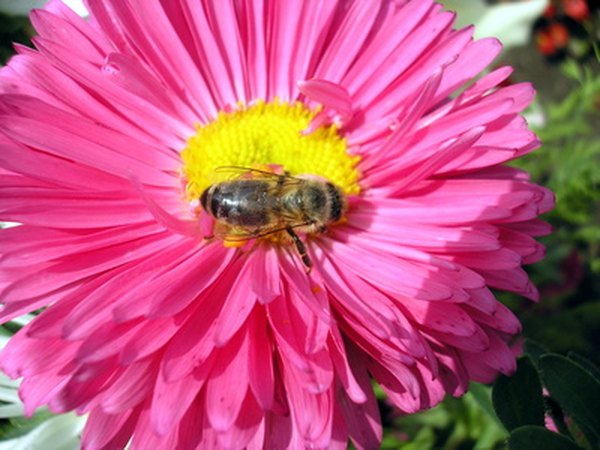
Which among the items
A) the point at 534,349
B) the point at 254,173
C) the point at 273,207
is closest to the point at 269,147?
the point at 254,173

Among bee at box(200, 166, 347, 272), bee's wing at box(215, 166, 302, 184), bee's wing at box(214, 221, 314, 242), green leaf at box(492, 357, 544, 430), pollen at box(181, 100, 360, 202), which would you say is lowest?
green leaf at box(492, 357, 544, 430)

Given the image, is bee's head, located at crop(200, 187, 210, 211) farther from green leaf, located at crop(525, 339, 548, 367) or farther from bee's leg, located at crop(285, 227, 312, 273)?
green leaf, located at crop(525, 339, 548, 367)

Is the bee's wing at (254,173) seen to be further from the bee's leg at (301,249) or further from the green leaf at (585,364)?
the green leaf at (585,364)

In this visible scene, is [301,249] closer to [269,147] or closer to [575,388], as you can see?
[269,147]

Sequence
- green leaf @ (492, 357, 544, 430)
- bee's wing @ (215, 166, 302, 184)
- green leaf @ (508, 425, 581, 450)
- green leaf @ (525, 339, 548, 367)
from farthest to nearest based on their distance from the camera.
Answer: bee's wing @ (215, 166, 302, 184), green leaf @ (525, 339, 548, 367), green leaf @ (492, 357, 544, 430), green leaf @ (508, 425, 581, 450)

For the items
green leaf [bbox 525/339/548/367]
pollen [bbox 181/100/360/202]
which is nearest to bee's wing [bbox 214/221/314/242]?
pollen [bbox 181/100/360/202]

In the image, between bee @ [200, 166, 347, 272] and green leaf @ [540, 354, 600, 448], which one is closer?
green leaf @ [540, 354, 600, 448]

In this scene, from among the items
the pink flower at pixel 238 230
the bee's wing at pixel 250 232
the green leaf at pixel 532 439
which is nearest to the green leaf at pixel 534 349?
the pink flower at pixel 238 230
